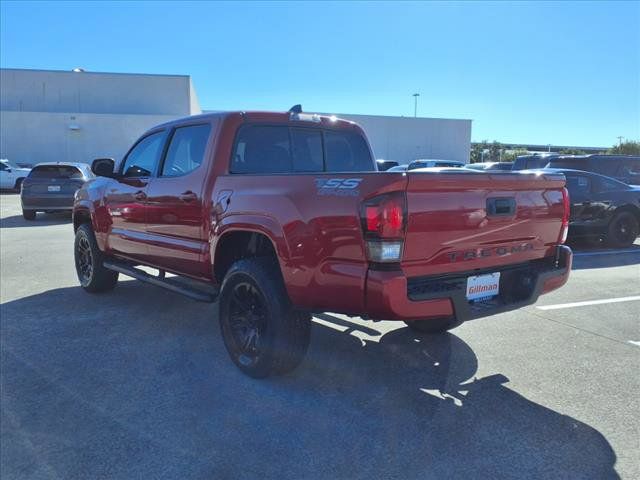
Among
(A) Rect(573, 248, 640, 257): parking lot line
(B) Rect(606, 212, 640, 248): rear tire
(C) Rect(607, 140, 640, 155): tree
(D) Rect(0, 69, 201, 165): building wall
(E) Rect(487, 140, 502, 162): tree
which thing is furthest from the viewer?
(E) Rect(487, 140, 502, 162): tree

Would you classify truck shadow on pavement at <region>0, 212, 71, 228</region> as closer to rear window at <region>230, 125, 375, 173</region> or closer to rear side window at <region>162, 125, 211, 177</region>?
rear side window at <region>162, 125, 211, 177</region>

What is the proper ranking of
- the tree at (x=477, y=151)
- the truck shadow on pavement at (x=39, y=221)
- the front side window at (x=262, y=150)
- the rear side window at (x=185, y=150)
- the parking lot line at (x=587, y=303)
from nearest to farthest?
the front side window at (x=262, y=150) < the rear side window at (x=185, y=150) < the parking lot line at (x=587, y=303) < the truck shadow on pavement at (x=39, y=221) < the tree at (x=477, y=151)

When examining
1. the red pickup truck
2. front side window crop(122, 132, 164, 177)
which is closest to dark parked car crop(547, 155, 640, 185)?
the red pickup truck

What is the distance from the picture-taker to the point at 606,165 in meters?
11.7

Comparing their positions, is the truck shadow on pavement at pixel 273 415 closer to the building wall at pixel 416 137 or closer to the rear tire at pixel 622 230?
the rear tire at pixel 622 230

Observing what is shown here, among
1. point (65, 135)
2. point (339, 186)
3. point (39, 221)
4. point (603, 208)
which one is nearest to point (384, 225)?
point (339, 186)

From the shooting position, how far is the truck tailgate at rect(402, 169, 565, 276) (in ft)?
9.45

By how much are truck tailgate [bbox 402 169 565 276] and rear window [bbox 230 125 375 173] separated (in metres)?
1.76

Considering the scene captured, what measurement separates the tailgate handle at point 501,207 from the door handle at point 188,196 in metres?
2.36

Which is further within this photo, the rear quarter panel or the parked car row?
the parked car row

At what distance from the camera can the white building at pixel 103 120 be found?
3272 cm

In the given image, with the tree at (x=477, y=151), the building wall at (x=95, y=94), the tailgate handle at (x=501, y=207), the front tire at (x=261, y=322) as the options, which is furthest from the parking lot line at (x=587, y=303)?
the tree at (x=477, y=151)

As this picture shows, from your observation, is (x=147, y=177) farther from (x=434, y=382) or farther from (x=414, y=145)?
(x=414, y=145)

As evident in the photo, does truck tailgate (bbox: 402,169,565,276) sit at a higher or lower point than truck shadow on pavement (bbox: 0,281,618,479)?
higher
